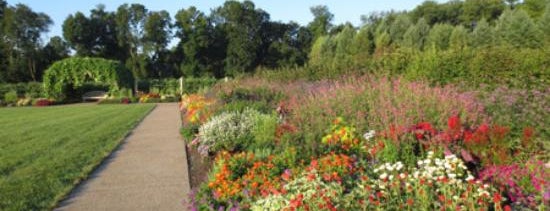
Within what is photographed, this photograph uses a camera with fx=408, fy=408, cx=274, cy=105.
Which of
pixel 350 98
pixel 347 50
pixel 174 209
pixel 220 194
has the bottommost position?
pixel 174 209

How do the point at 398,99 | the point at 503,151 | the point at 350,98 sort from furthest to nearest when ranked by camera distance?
the point at 350,98, the point at 398,99, the point at 503,151

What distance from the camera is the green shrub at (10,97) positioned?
24.7 meters

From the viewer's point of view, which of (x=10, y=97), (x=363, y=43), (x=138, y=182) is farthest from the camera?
(x=363, y=43)

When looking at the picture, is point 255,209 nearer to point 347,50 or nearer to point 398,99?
point 398,99

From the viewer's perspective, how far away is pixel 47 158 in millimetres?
6465

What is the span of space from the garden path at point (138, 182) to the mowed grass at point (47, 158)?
20cm

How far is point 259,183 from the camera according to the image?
11.9 feet

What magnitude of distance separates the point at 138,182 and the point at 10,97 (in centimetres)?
2547

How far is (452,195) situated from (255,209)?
1391mm

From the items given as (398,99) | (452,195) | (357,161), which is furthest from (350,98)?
(452,195)

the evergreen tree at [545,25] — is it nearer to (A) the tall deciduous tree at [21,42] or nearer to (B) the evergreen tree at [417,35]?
(B) the evergreen tree at [417,35]

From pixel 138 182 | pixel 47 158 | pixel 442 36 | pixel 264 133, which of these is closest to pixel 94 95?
pixel 442 36

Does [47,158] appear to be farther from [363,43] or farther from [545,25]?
[363,43]

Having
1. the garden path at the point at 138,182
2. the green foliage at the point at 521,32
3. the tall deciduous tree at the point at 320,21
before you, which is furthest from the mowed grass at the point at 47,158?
the tall deciduous tree at the point at 320,21
